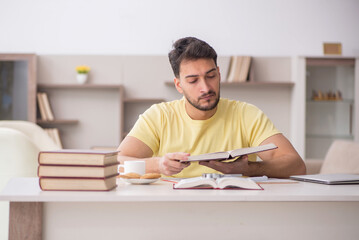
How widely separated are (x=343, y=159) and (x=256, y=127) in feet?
3.81

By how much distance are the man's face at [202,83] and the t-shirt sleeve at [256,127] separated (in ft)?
0.63

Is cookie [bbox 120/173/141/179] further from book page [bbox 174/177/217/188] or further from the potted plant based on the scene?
the potted plant

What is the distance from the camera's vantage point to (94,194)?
119 cm

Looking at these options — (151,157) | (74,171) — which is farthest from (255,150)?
(151,157)

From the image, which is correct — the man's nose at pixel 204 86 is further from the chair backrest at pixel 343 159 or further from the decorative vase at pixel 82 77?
the decorative vase at pixel 82 77

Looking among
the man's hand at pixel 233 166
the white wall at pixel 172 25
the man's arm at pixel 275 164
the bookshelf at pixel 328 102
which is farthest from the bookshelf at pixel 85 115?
the man's hand at pixel 233 166

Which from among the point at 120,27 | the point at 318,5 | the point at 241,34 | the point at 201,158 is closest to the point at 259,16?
the point at 241,34

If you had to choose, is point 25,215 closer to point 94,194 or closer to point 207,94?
point 94,194

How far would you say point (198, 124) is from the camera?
2088 millimetres

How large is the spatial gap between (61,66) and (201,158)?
12.3ft

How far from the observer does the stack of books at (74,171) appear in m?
1.25

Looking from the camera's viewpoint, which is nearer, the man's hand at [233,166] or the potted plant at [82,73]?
the man's hand at [233,166]

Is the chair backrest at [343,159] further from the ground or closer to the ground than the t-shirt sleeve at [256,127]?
closer to the ground

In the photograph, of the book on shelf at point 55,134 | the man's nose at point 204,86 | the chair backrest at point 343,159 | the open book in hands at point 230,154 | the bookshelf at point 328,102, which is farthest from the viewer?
the bookshelf at point 328,102
